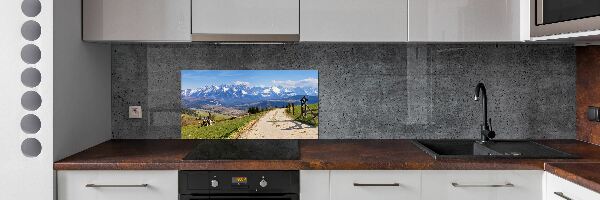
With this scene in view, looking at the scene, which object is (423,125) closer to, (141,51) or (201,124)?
(201,124)

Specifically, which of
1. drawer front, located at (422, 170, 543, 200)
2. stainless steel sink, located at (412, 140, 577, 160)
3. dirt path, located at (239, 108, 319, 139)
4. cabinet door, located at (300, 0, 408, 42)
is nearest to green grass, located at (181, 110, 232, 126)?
dirt path, located at (239, 108, 319, 139)

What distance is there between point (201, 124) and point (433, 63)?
4.16 feet

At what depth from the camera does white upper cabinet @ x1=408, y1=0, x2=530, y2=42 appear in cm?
272

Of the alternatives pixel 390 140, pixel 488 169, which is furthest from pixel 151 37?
pixel 488 169

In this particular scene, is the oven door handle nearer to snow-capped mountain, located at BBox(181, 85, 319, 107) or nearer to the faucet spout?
snow-capped mountain, located at BBox(181, 85, 319, 107)

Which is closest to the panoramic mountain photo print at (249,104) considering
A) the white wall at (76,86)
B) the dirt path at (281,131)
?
the dirt path at (281,131)
